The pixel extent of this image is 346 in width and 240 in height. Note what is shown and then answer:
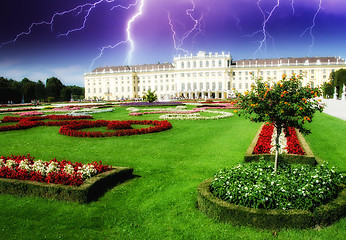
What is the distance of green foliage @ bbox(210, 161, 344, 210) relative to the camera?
365cm

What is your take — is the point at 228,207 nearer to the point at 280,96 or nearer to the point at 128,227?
the point at 128,227

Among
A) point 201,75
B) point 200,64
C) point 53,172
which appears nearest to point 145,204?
point 53,172

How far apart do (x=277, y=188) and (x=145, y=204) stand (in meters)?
2.10

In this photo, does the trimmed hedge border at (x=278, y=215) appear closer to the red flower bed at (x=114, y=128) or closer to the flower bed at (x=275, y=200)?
the flower bed at (x=275, y=200)

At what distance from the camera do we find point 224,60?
73.1 m

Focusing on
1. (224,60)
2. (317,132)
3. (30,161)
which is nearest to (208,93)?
(224,60)

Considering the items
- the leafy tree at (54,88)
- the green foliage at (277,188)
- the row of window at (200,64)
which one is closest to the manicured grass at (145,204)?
the green foliage at (277,188)

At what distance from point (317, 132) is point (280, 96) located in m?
7.96

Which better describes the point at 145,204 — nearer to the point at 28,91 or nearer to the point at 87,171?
the point at 87,171

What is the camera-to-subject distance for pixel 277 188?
3.84m

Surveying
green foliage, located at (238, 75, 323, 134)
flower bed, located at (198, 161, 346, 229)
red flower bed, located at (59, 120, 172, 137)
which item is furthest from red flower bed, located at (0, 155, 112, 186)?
red flower bed, located at (59, 120, 172, 137)

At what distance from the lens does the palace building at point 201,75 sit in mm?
69812

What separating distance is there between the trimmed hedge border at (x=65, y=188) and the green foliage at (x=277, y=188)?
201cm

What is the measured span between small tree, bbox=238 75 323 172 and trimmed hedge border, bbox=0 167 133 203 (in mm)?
2943
